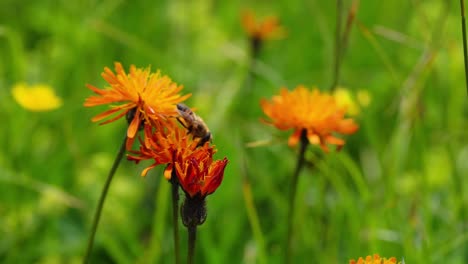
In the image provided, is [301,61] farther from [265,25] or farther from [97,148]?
[97,148]

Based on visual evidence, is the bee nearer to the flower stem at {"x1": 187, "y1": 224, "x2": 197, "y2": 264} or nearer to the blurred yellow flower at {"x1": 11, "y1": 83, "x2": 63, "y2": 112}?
the flower stem at {"x1": 187, "y1": 224, "x2": 197, "y2": 264}

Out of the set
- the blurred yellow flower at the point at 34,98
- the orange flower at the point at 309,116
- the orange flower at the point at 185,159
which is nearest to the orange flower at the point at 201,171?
the orange flower at the point at 185,159

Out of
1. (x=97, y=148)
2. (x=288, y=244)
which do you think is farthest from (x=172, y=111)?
(x=97, y=148)

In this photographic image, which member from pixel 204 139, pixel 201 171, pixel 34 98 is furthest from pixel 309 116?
pixel 34 98

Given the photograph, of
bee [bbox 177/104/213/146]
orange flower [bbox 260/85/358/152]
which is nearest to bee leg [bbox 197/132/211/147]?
bee [bbox 177/104/213/146]

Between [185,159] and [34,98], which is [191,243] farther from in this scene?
[34,98]

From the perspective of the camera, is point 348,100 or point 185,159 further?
point 348,100
